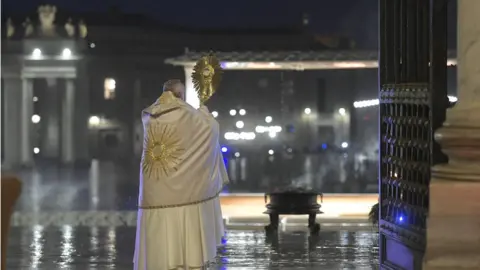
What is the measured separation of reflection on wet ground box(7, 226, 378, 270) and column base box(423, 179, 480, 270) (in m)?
3.13

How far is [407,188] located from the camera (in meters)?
6.21

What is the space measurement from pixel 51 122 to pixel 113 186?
504 centimetres

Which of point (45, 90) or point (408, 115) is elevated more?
point (45, 90)

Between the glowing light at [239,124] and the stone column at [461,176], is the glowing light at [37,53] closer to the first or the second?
the glowing light at [239,124]

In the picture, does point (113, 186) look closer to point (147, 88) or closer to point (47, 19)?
point (147, 88)

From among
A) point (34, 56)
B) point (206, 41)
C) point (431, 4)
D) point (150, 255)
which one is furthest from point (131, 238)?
point (34, 56)

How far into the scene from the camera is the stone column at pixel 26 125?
2242cm

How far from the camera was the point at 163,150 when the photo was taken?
6.71 m

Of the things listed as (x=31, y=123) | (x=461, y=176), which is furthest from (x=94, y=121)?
(x=461, y=176)

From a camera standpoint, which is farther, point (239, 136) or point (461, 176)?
point (239, 136)

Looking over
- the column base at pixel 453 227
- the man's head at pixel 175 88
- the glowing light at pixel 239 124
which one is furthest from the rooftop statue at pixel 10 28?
the column base at pixel 453 227

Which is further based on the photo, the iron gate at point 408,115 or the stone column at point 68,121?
the stone column at point 68,121

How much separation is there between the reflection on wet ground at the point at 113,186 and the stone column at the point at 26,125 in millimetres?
400

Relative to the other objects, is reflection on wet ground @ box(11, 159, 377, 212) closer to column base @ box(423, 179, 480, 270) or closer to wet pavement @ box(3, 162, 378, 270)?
wet pavement @ box(3, 162, 378, 270)
